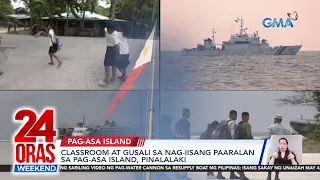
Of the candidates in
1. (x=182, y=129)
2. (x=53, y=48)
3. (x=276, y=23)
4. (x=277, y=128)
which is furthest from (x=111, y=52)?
(x=277, y=128)

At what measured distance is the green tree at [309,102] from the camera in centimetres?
478

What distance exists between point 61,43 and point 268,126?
1.97 meters

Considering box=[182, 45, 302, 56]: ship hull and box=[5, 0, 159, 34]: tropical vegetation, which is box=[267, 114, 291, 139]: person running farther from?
box=[5, 0, 159, 34]: tropical vegetation

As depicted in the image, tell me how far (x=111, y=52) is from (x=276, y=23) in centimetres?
150

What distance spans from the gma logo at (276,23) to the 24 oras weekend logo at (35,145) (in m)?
2.08

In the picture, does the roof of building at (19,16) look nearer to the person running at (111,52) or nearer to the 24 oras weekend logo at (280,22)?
the person running at (111,52)

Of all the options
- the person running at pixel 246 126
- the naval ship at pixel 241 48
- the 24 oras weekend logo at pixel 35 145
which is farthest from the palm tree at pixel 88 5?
the person running at pixel 246 126

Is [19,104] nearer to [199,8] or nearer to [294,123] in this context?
[199,8]

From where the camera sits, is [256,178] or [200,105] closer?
[256,178]

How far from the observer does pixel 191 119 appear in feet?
15.4

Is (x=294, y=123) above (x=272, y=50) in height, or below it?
below

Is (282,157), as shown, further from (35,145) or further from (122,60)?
(35,145)

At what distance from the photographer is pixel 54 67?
4.77 metres

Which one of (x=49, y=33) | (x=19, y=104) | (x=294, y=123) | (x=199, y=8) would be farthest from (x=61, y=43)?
(x=294, y=123)
